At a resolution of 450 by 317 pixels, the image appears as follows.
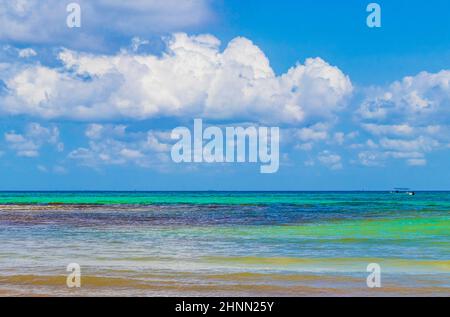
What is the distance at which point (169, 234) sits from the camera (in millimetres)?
34344

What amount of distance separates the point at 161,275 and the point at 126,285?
76.0 inches

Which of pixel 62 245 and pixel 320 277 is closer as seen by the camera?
pixel 320 277

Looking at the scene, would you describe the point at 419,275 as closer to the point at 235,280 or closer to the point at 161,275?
the point at 235,280
